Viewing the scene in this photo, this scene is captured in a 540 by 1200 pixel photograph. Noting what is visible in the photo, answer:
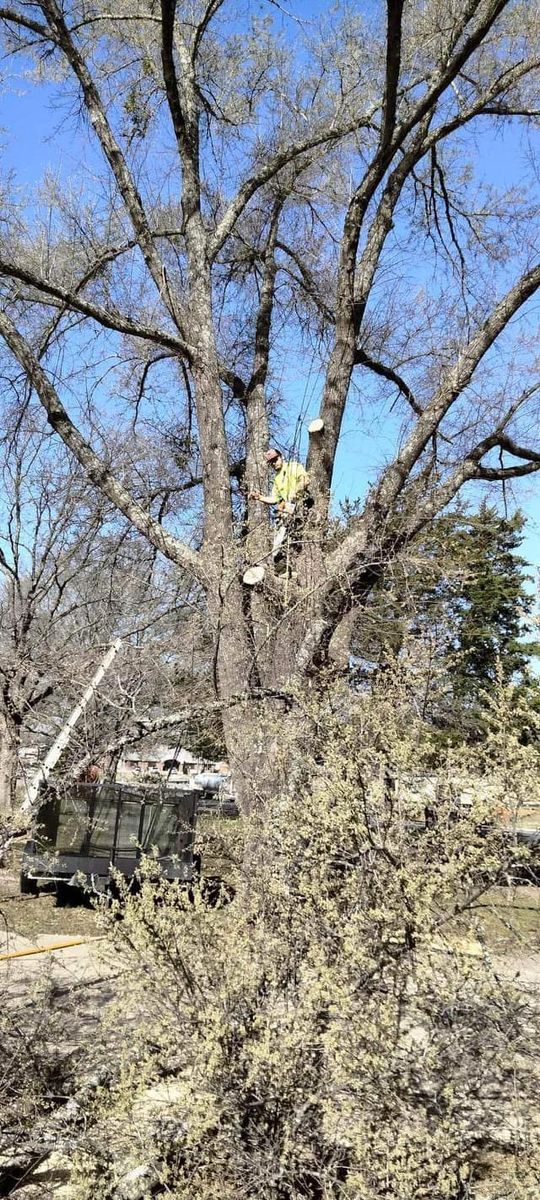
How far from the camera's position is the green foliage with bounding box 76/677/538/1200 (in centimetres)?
254

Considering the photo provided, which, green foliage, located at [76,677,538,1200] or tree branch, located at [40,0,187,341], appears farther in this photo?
tree branch, located at [40,0,187,341]

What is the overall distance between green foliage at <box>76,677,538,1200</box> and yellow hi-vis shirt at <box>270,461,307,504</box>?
11.9ft

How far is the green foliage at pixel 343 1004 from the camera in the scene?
2.54 metres

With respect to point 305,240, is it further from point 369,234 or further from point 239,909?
point 239,909

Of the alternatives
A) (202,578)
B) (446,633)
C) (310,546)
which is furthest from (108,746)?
(446,633)

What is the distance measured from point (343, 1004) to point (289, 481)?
16.0 feet

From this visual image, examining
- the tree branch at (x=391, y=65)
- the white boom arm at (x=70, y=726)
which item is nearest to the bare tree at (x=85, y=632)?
the white boom arm at (x=70, y=726)

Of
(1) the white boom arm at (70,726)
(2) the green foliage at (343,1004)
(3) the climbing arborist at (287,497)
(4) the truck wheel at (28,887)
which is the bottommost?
(4) the truck wheel at (28,887)

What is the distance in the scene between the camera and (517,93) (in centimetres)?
777

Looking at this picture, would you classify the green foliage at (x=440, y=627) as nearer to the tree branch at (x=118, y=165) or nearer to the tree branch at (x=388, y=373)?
the tree branch at (x=388, y=373)

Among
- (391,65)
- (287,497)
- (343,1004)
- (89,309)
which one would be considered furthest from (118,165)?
(343,1004)

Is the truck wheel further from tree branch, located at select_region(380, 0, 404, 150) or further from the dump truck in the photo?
tree branch, located at select_region(380, 0, 404, 150)

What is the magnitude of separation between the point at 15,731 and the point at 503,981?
732 centimetres

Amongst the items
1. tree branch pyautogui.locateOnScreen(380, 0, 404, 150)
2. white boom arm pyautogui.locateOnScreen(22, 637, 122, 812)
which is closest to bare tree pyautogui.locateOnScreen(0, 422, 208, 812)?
white boom arm pyautogui.locateOnScreen(22, 637, 122, 812)
